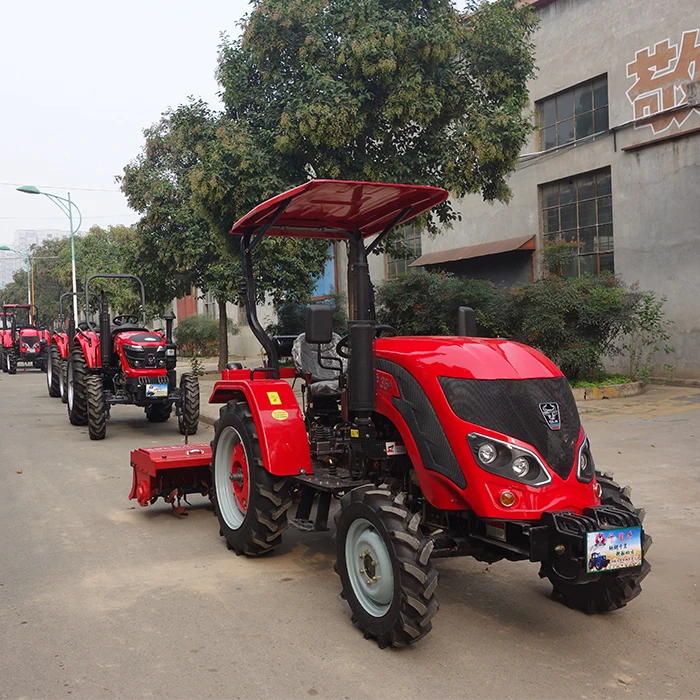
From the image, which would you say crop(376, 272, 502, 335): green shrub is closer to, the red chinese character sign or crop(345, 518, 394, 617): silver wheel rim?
the red chinese character sign

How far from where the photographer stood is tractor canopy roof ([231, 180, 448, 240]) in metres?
4.98

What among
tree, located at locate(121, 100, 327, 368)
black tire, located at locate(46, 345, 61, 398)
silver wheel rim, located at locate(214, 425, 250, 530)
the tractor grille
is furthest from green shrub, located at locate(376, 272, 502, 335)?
the tractor grille

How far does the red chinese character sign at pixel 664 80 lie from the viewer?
14586mm

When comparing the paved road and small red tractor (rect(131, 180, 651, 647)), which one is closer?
the paved road

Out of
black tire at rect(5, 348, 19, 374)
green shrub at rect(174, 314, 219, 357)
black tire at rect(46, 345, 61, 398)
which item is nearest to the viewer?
black tire at rect(46, 345, 61, 398)

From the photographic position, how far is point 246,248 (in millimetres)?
5695

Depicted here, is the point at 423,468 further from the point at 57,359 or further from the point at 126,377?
the point at 57,359

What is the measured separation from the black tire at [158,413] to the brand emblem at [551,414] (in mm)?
9450

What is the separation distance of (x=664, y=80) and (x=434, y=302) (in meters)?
6.27

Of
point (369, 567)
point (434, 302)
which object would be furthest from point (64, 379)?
point (369, 567)

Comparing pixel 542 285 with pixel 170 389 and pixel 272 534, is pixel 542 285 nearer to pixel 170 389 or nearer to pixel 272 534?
pixel 170 389

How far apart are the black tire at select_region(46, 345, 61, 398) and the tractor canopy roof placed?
515 inches

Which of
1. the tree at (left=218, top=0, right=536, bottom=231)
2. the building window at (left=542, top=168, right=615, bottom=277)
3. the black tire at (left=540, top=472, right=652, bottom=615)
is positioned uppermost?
the tree at (left=218, top=0, right=536, bottom=231)

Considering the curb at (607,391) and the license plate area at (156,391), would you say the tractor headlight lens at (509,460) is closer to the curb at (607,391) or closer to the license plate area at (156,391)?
the license plate area at (156,391)
